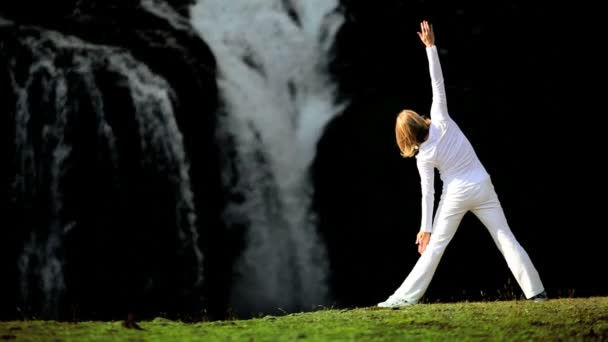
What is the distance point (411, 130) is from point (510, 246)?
1.27 metres

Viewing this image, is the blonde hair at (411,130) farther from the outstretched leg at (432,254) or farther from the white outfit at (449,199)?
the outstretched leg at (432,254)

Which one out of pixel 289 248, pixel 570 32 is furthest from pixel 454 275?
pixel 570 32

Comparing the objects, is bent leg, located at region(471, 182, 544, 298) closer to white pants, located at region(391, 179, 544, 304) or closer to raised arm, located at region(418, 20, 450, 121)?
white pants, located at region(391, 179, 544, 304)

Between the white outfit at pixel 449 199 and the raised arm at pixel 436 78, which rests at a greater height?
the raised arm at pixel 436 78

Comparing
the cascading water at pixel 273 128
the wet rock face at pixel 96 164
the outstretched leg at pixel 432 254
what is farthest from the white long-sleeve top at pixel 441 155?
the wet rock face at pixel 96 164

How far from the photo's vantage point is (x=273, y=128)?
39.7 ft

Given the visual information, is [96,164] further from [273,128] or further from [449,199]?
[449,199]

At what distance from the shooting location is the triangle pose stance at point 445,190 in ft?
21.9

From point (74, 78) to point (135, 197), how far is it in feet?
5.96

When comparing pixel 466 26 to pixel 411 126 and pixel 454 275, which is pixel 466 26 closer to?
pixel 454 275

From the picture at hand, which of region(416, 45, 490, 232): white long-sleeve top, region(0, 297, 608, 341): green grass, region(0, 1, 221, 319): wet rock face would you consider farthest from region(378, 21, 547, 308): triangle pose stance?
region(0, 1, 221, 319): wet rock face

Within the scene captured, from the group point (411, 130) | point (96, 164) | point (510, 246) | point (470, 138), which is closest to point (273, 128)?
point (96, 164)

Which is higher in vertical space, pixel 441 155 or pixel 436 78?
pixel 436 78

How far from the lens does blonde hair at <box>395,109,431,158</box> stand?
6.65 meters
